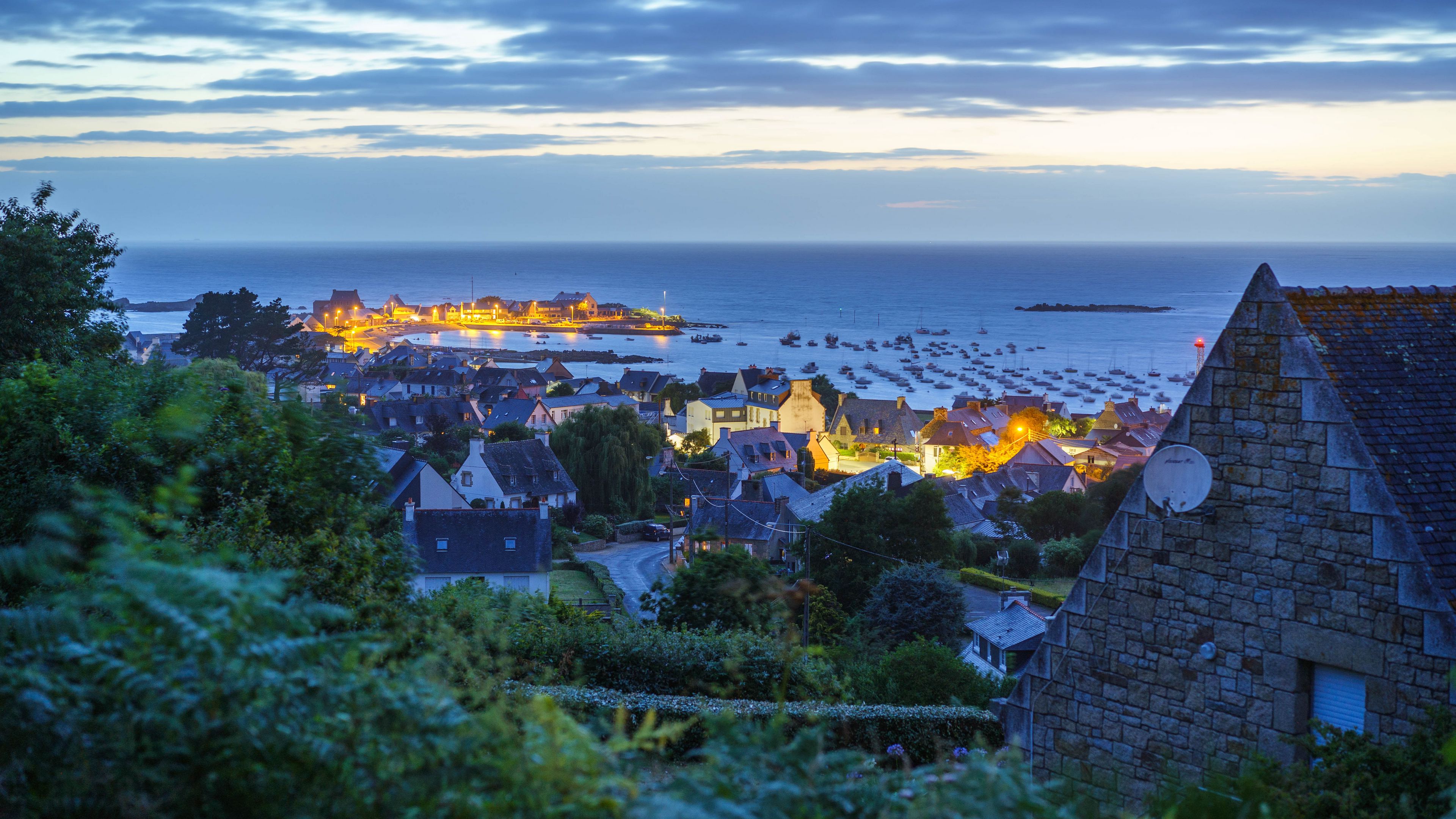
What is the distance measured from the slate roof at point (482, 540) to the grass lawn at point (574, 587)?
4.07ft

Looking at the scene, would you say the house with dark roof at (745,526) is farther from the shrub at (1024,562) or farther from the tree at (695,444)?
the tree at (695,444)

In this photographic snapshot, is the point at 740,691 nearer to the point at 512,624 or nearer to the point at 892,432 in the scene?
the point at 512,624

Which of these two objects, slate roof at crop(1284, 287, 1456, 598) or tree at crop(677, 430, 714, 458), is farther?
tree at crop(677, 430, 714, 458)

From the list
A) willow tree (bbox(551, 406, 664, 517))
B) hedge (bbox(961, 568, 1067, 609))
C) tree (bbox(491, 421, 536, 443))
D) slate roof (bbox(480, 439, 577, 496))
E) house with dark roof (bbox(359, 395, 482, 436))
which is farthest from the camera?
house with dark roof (bbox(359, 395, 482, 436))

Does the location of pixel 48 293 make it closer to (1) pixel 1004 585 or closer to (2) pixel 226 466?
(2) pixel 226 466

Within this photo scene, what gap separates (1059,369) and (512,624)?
124706 millimetres

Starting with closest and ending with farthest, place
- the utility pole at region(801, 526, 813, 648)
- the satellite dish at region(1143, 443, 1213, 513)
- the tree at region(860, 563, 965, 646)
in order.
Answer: the satellite dish at region(1143, 443, 1213, 513) < the utility pole at region(801, 526, 813, 648) < the tree at region(860, 563, 965, 646)

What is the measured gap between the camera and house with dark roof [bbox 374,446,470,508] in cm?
3459

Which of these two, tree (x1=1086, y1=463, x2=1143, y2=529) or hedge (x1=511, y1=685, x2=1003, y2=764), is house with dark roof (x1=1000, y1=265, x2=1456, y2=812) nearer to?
hedge (x1=511, y1=685, x2=1003, y2=764)

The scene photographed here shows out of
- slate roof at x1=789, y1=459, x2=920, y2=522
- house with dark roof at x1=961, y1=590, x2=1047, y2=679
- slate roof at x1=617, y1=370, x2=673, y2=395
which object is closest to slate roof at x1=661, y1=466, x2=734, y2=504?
slate roof at x1=789, y1=459, x2=920, y2=522

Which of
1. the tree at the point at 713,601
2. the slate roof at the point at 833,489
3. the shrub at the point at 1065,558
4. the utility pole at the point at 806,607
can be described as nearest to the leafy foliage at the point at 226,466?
the utility pole at the point at 806,607

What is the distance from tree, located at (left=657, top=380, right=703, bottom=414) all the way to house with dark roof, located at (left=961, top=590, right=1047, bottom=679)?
57.6 m

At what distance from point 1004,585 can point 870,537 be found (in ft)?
16.8

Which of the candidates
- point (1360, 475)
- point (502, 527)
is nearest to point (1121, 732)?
point (1360, 475)
